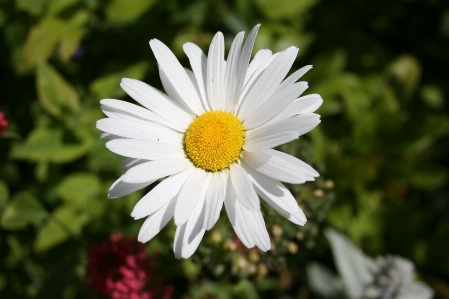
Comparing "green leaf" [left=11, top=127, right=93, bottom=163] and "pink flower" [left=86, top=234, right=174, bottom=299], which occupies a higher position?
"green leaf" [left=11, top=127, right=93, bottom=163]

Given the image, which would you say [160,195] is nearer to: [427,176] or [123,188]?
[123,188]

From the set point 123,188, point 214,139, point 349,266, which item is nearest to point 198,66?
point 214,139

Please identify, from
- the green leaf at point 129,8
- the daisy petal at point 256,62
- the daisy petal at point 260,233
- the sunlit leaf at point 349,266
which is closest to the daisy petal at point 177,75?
the daisy petal at point 256,62

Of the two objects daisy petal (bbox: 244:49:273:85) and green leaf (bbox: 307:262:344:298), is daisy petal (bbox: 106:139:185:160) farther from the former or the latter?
green leaf (bbox: 307:262:344:298)

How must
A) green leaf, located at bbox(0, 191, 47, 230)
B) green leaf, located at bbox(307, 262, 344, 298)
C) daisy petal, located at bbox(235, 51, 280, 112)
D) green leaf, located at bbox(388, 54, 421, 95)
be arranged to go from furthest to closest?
green leaf, located at bbox(388, 54, 421, 95) < green leaf, located at bbox(307, 262, 344, 298) < green leaf, located at bbox(0, 191, 47, 230) < daisy petal, located at bbox(235, 51, 280, 112)

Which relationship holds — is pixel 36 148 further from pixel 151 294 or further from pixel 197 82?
pixel 197 82

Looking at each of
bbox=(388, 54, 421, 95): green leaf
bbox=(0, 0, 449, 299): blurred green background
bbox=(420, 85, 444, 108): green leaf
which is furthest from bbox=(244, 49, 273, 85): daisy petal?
bbox=(420, 85, 444, 108): green leaf

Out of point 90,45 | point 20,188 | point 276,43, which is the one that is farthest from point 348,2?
point 20,188
